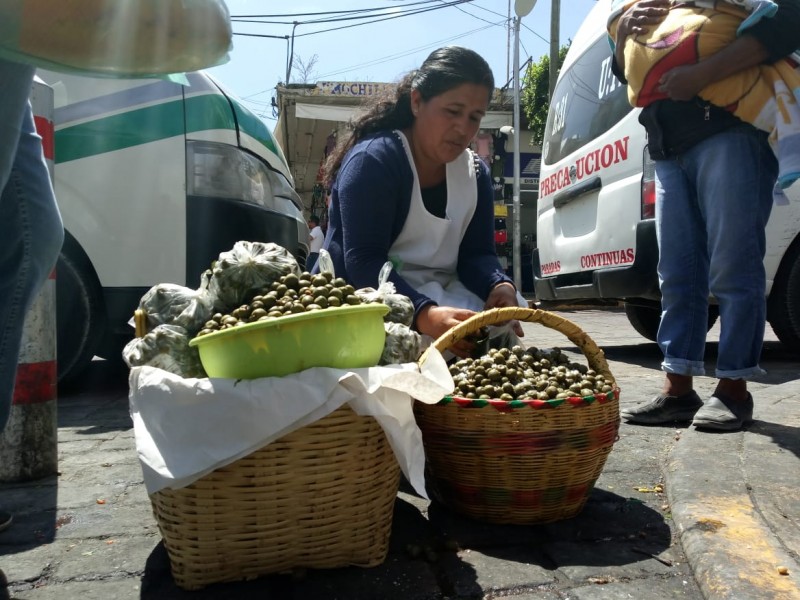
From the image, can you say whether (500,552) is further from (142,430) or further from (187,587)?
(142,430)

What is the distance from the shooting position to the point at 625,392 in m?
3.89

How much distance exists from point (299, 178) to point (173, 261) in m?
21.0

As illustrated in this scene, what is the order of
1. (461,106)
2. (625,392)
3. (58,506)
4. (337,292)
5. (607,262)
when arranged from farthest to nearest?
(607,262) → (625,392) → (461,106) → (58,506) → (337,292)

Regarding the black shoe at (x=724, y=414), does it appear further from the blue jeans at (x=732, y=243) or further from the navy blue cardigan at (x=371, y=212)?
the navy blue cardigan at (x=371, y=212)

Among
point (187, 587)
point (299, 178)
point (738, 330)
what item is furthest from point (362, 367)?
point (299, 178)

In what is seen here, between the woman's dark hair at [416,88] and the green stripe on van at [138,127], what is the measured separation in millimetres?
1226

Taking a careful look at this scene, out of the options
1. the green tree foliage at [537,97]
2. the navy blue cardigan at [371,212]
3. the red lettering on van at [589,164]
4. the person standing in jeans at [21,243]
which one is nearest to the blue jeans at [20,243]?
the person standing in jeans at [21,243]

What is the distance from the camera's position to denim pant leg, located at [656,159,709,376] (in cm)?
309

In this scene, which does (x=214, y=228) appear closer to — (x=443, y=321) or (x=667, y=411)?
(x=443, y=321)

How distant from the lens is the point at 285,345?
169cm

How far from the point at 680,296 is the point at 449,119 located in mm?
1274

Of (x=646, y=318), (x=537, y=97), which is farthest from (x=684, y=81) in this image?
(x=537, y=97)

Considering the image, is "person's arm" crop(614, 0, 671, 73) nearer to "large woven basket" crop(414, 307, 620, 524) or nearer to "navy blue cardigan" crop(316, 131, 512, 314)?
"navy blue cardigan" crop(316, 131, 512, 314)

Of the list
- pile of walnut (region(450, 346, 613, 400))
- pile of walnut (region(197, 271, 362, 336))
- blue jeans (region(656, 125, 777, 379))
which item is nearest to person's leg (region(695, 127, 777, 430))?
blue jeans (region(656, 125, 777, 379))
